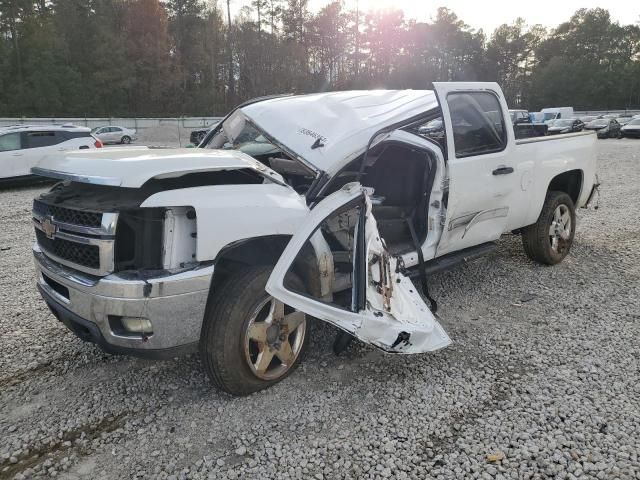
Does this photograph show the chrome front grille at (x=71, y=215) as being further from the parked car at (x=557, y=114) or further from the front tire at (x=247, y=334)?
the parked car at (x=557, y=114)

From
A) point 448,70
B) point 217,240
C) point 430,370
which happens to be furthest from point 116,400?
point 448,70

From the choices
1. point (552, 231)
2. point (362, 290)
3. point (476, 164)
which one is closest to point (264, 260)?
point (362, 290)

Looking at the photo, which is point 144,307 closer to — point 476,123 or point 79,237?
point 79,237

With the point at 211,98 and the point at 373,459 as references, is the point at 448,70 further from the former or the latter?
the point at 373,459

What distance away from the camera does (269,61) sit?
58.2 meters

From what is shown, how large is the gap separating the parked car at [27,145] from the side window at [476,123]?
1042 cm

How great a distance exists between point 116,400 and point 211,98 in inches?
→ 2315

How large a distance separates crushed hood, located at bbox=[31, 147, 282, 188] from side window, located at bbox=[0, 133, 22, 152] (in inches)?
436

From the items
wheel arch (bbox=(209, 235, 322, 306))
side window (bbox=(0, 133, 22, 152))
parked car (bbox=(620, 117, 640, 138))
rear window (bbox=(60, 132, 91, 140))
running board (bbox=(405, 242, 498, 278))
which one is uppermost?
parked car (bbox=(620, 117, 640, 138))

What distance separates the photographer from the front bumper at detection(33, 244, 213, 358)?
8.44 feet

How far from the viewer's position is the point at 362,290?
2.86m

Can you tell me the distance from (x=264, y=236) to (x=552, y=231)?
3856 mm

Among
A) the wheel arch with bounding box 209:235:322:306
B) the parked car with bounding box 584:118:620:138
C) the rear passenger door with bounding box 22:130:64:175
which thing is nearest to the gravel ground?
the wheel arch with bounding box 209:235:322:306

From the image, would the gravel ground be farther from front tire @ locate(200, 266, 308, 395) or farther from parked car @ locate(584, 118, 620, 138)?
parked car @ locate(584, 118, 620, 138)
